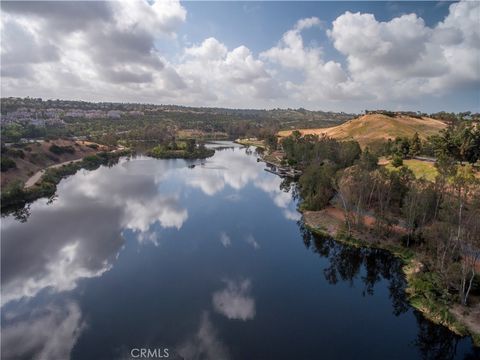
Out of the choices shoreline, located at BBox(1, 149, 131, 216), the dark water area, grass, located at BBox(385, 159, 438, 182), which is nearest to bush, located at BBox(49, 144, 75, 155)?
shoreline, located at BBox(1, 149, 131, 216)

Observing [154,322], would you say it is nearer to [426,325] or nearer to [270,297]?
[270,297]

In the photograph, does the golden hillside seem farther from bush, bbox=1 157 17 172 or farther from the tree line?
bush, bbox=1 157 17 172

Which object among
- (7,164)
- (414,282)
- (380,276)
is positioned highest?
(7,164)

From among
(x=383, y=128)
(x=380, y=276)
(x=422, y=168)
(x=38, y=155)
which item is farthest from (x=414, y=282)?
(x=383, y=128)

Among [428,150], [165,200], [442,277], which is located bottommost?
[165,200]

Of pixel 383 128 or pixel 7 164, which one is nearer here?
pixel 7 164

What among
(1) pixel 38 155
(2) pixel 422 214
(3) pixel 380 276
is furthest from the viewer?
(1) pixel 38 155

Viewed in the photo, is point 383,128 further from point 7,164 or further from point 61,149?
point 7,164

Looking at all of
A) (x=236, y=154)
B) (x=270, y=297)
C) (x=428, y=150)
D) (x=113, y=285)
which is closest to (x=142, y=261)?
(x=113, y=285)
